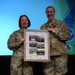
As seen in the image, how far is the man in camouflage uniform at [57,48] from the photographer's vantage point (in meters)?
3.08

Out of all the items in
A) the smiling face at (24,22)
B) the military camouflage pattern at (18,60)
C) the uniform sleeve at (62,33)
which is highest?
the smiling face at (24,22)

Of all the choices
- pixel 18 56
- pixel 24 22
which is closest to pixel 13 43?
pixel 18 56

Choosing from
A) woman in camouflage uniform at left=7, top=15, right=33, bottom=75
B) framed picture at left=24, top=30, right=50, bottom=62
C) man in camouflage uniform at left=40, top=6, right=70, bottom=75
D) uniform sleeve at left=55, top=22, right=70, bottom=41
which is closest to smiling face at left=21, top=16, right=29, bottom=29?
woman in camouflage uniform at left=7, top=15, right=33, bottom=75

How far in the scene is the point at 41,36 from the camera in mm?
3133

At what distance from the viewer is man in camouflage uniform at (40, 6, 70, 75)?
3.08m

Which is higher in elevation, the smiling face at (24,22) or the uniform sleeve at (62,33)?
the smiling face at (24,22)

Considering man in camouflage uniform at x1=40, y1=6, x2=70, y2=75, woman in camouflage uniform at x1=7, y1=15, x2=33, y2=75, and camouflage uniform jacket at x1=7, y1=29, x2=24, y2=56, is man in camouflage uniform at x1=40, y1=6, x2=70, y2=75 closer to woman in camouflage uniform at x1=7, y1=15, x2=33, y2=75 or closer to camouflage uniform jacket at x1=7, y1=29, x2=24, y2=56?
woman in camouflage uniform at x1=7, y1=15, x2=33, y2=75

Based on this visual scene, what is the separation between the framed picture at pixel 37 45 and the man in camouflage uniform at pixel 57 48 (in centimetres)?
6

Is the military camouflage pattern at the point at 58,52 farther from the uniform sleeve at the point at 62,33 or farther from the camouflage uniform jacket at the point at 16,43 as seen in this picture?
the camouflage uniform jacket at the point at 16,43

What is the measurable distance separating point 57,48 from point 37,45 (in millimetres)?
254

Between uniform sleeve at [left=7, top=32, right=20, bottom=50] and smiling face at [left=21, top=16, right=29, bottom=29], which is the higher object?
smiling face at [left=21, top=16, right=29, bottom=29]

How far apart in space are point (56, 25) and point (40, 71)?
2.93 ft

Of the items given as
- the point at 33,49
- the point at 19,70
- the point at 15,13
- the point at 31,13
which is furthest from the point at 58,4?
the point at 19,70

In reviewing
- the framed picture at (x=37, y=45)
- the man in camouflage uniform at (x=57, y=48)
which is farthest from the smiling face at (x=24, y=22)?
the man in camouflage uniform at (x=57, y=48)
